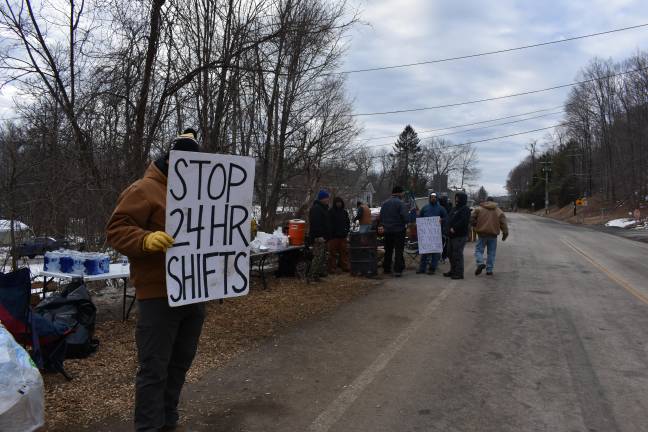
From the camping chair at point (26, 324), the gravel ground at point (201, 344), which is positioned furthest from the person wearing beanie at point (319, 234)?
the camping chair at point (26, 324)

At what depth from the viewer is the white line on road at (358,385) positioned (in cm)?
376

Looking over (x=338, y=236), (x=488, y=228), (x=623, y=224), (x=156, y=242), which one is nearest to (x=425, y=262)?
(x=488, y=228)

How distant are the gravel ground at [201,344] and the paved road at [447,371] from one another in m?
0.36

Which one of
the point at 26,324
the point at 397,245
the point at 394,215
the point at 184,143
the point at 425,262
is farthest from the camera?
the point at 425,262

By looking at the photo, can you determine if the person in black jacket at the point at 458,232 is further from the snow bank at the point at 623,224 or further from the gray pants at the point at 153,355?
the snow bank at the point at 623,224

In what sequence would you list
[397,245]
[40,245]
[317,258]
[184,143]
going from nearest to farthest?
[184,143] < [40,245] < [317,258] < [397,245]

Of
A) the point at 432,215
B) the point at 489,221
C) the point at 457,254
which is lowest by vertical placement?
the point at 457,254

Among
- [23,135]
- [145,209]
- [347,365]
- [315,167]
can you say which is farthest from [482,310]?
[315,167]

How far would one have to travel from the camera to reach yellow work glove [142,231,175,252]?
3.04 m

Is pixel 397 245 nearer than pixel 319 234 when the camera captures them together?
No

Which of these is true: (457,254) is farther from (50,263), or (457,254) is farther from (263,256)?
(50,263)

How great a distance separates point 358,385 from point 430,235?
23.8 feet

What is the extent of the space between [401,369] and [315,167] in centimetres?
1223

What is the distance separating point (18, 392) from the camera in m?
3.12
